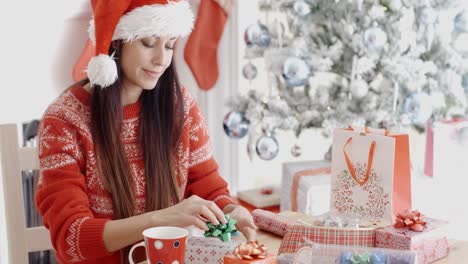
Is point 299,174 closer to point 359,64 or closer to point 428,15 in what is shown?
point 359,64

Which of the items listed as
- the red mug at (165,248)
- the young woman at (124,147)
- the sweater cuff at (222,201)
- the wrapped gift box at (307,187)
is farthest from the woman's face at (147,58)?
the wrapped gift box at (307,187)

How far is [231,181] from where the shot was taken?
3.27m

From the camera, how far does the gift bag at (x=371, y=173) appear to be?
1482 millimetres

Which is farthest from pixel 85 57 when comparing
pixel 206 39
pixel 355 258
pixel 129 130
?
pixel 355 258

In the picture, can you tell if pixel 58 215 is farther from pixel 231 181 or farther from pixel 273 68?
pixel 231 181

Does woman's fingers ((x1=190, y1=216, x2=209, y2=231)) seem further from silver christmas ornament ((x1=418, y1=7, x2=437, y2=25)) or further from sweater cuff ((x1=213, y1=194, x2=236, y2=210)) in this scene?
silver christmas ornament ((x1=418, y1=7, x2=437, y2=25))

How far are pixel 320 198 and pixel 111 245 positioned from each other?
1.11 m

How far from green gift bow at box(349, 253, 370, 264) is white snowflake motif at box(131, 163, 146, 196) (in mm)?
693

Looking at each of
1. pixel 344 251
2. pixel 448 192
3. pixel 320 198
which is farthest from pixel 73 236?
pixel 448 192

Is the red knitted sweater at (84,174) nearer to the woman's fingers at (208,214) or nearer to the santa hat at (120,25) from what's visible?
the santa hat at (120,25)

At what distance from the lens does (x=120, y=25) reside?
5.33 feet

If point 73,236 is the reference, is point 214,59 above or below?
above

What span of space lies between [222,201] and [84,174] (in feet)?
1.13

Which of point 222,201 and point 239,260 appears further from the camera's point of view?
point 222,201
